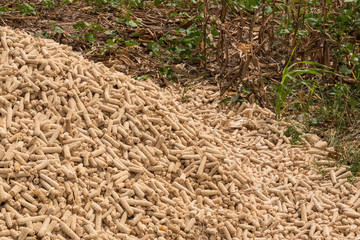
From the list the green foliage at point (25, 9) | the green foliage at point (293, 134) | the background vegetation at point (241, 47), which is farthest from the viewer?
the green foliage at point (25, 9)

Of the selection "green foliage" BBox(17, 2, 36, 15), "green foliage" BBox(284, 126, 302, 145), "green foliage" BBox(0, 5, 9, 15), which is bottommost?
"green foliage" BBox(284, 126, 302, 145)

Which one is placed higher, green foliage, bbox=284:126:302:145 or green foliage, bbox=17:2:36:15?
green foliage, bbox=17:2:36:15

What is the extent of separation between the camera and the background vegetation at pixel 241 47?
186 inches

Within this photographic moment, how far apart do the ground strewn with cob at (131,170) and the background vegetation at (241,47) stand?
0.51 meters

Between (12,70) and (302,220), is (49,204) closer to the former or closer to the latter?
(12,70)

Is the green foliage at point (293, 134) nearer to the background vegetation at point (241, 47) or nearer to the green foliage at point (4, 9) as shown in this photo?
the background vegetation at point (241, 47)

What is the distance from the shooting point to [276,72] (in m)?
5.33

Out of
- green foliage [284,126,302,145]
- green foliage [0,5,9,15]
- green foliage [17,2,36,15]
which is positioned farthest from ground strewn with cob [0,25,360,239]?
green foliage [0,5,9,15]

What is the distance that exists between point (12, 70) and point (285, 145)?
2327mm

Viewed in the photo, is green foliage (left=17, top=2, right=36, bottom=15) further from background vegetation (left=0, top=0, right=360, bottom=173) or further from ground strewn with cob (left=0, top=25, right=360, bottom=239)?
ground strewn with cob (left=0, top=25, right=360, bottom=239)

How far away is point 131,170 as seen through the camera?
3535 mm

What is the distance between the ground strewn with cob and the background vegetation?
0.51 metres

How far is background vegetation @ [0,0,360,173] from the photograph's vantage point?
15.5 ft

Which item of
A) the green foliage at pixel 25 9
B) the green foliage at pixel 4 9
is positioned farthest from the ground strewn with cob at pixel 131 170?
the green foliage at pixel 4 9
